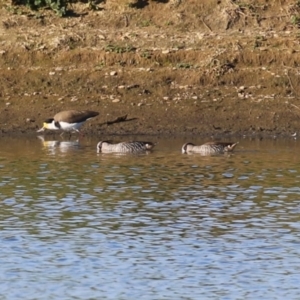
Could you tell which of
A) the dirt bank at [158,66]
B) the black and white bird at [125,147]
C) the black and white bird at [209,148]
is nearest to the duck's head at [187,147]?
the black and white bird at [209,148]

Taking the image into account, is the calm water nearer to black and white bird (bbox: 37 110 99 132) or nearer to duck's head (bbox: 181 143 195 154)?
duck's head (bbox: 181 143 195 154)

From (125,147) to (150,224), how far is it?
19.4 ft

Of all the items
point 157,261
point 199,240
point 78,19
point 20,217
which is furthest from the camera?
point 78,19

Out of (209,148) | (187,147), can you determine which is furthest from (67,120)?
(209,148)

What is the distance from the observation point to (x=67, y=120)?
65.2 feet

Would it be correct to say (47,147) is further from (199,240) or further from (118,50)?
(199,240)

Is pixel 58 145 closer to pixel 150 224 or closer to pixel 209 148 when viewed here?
pixel 209 148

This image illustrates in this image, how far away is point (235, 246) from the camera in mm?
11555

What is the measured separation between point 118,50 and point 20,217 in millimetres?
9203

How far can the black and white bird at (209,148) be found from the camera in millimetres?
18078

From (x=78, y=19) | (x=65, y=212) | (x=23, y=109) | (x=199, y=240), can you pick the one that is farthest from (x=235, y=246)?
(x=78, y=19)

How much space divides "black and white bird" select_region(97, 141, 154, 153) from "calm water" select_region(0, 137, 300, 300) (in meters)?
0.17

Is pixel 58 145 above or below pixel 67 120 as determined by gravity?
below

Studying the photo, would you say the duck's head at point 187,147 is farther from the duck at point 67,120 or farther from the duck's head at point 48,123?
Answer: the duck's head at point 48,123
